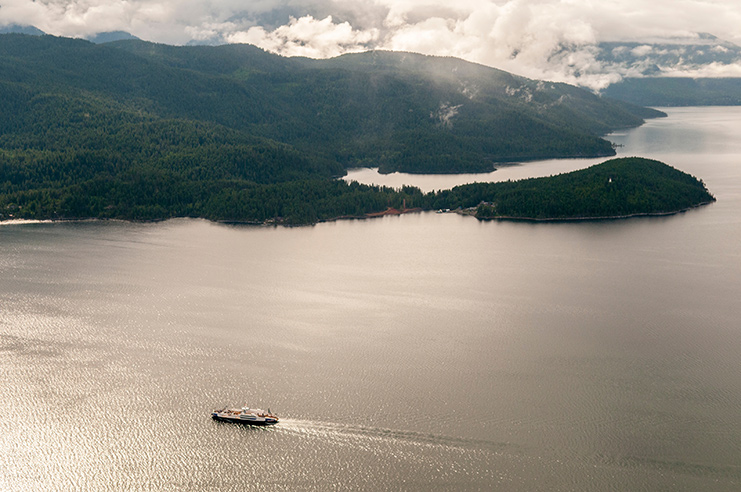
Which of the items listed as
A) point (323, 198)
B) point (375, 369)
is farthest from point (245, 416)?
point (323, 198)

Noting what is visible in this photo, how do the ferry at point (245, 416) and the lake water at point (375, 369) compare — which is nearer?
the lake water at point (375, 369)

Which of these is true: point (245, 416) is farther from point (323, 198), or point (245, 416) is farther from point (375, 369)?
point (323, 198)

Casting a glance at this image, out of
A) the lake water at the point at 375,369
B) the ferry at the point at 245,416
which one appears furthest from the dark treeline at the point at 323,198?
the ferry at the point at 245,416

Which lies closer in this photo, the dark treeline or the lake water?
the lake water

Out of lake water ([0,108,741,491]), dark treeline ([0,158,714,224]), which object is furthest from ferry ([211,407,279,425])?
dark treeline ([0,158,714,224])

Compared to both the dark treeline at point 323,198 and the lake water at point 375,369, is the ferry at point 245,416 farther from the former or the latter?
the dark treeline at point 323,198

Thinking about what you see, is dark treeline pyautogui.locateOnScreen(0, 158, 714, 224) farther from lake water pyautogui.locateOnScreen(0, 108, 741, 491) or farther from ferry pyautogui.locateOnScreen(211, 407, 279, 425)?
ferry pyautogui.locateOnScreen(211, 407, 279, 425)
